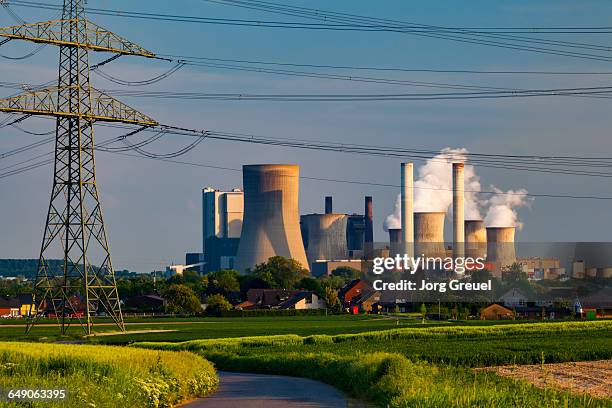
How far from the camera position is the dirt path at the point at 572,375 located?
29.3 m

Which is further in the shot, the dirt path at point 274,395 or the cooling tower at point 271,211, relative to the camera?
the cooling tower at point 271,211

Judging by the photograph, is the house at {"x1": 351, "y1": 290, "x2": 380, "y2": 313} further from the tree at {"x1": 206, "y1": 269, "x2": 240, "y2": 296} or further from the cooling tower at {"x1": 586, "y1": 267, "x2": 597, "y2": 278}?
the cooling tower at {"x1": 586, "y1": 267, "x2": 597, "y2": 278}

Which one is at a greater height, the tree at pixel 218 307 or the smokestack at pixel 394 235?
the smokestack at pixel 394 235

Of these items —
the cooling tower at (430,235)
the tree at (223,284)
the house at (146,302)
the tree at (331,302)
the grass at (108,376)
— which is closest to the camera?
the grass at (108,376)

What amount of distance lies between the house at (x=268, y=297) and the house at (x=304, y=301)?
4.24 ft

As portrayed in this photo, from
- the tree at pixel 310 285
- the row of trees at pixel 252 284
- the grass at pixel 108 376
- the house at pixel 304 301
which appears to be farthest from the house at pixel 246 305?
the grass at pixel 108 376

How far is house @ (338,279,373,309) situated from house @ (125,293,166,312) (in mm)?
26043

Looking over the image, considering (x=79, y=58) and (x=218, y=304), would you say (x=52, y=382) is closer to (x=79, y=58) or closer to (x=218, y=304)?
(x=79, y=58)

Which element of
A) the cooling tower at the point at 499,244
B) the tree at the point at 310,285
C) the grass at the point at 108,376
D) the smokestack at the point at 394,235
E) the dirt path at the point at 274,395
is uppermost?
the smokestack at the point at 394,235

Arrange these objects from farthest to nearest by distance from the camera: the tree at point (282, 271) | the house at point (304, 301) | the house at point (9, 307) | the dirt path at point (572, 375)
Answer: the tree at point (282, 271), the house at point (9, 307), the house at point (304, 301), the dirt path at point (572, 375)

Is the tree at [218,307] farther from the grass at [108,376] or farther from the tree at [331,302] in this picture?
the grass at [108,376]

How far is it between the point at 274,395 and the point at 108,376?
4649 millimetres

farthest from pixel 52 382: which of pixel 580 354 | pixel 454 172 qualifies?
pixel 454 172

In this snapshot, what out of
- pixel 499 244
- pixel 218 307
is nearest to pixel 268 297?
pixel 218 307
